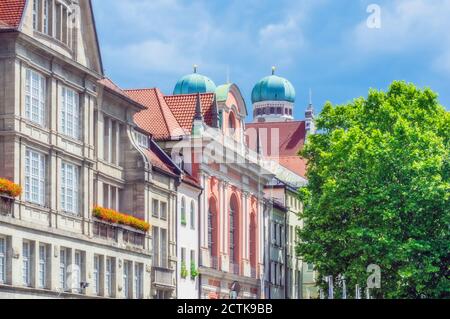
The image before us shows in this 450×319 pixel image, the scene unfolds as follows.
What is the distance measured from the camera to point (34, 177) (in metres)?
50.8

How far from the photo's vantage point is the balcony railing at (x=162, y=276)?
6620 cm

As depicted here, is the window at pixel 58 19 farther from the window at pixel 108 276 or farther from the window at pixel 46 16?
the window at pixel 108 276

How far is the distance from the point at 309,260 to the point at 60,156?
2802 cm

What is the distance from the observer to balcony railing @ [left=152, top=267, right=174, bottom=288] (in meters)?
66.2

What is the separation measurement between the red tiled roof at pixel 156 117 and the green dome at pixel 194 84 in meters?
26.6

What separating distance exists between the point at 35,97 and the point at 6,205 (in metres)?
6.94

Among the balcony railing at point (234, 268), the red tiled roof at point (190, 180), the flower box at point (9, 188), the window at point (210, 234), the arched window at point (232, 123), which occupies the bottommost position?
the balcony railing at point (234, 268)

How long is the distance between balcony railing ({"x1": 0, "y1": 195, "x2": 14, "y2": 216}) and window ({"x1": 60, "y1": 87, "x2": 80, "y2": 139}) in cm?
835

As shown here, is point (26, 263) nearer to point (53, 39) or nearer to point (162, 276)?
point (53, 39)

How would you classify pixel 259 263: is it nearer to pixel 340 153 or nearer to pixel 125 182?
pixel 340 153

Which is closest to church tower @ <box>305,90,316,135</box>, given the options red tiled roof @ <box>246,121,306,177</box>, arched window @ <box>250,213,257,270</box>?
red tiled roof @ <box>246,121,306,177</box>

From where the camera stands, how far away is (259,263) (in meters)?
93.5


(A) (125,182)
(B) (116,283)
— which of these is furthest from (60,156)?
(A) (125,182)

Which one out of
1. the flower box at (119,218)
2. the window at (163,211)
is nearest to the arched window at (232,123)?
the window at (163,211)
